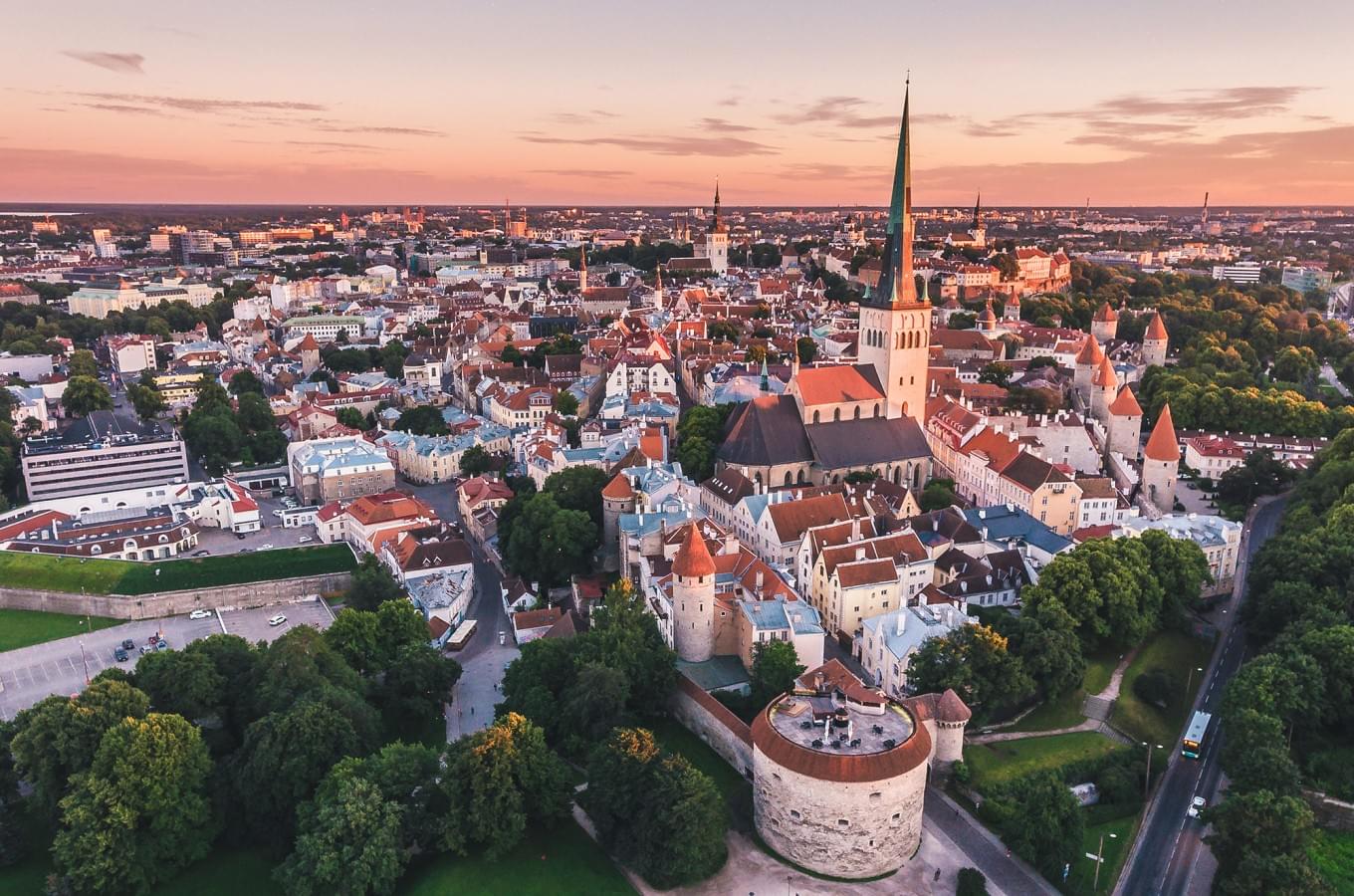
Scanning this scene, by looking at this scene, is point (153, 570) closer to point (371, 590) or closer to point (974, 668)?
point (371, 590)

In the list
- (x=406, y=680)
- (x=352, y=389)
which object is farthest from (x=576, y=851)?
(x=352, y=389)

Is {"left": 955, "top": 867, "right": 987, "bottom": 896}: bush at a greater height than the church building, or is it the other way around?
the church building

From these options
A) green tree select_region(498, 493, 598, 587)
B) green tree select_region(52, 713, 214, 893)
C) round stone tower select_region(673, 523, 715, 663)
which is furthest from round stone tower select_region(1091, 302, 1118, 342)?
green tree select_region(52, 713, 214, 893)

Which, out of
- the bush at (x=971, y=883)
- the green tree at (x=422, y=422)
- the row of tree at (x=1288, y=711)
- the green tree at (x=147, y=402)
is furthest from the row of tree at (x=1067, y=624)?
the green tree at (x=147, y=402)

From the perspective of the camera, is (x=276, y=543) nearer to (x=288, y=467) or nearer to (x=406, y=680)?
(x=288, y=467)

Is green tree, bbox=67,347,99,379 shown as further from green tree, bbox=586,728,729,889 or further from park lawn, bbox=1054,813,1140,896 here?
park lawn, bbox=1054,813,1140,896

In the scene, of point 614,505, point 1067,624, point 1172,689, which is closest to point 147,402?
point 614,505
